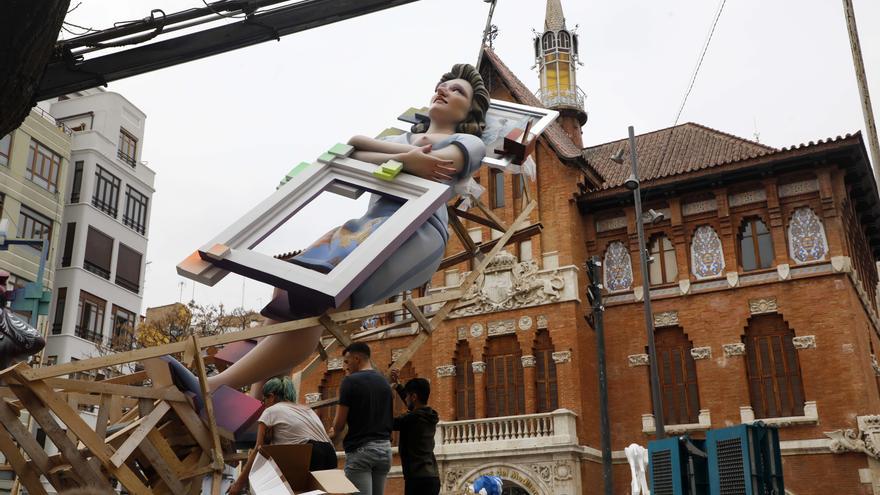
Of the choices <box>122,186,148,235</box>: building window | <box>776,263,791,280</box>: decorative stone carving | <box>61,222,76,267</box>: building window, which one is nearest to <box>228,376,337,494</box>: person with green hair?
<box>776,263,791,280</box>: decorative stone carving

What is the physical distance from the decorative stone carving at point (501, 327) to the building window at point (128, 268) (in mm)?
13669

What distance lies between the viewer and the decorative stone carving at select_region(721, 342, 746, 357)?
22797mm

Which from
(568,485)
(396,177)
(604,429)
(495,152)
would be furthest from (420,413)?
(568,485)

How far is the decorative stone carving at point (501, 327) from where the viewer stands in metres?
25.1

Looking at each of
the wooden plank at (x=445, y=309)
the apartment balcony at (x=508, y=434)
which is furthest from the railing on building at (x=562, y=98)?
the wooden plank at (x=445, y=309)

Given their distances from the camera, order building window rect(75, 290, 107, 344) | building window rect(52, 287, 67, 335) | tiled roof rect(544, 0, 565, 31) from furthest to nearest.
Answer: tiled roof rect(544, 0, 565, 31) < building window rect(75, 290, 107, 344) < building window rect(52, 287, 67, 335)

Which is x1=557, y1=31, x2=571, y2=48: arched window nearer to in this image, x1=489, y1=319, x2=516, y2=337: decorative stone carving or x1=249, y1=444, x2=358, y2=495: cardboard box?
x1=489, y1=319, x2=516, y2=337: decorative stone carving

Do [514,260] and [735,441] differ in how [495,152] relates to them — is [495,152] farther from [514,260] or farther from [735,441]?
[514,260]

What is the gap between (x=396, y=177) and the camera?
624cm

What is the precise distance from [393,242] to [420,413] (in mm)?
1402

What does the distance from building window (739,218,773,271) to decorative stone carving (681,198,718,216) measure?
3.31 feet

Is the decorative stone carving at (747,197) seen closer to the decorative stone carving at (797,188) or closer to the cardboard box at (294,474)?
the decorative stone carving at (797,188)

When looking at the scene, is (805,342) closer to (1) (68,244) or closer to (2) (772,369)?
(2) (772,369)

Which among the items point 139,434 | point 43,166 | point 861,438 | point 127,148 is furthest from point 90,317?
point 139,434
